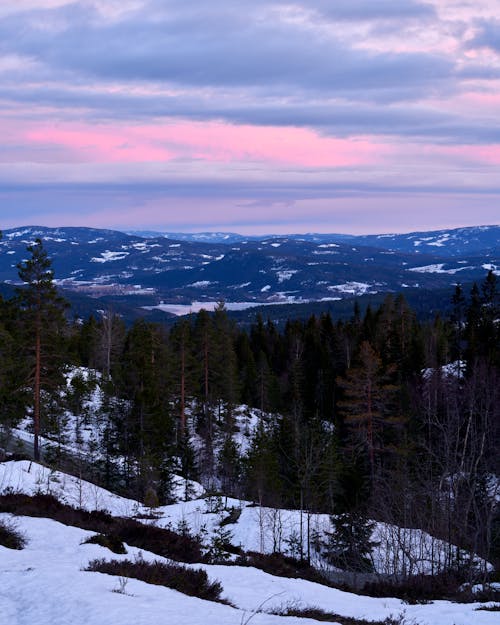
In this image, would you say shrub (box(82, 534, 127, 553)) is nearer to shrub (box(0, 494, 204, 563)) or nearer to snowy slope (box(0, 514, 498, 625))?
snowy slope (box(0, 514, 498, 625))

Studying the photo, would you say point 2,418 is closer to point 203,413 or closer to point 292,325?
point 203,413

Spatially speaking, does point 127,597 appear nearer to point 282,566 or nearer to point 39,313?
point 282,566

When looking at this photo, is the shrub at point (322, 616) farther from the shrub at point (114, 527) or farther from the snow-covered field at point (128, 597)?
the shrub at point (114, 527)

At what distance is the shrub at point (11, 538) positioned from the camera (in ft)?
35.2

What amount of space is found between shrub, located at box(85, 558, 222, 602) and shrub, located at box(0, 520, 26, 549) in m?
2.07

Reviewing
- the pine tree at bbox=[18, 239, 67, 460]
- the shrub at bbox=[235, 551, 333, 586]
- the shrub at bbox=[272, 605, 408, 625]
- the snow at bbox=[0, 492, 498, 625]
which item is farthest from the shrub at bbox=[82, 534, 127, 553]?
the pine tree at bbox=[18, 239, 67, 460]

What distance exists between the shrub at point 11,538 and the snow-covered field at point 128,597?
0.18 meters

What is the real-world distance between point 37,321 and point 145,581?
27887 mm

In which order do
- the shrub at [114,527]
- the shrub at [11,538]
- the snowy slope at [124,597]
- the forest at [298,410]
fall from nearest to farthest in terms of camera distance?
the snowy slope at [124,597]
the shrub at [11,538]
the shrub at [114,527]
the forest at [298,410]

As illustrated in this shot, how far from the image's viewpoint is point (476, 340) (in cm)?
6050

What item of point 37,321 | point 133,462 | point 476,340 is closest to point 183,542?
point 37,321

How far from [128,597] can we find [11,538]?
4892mm

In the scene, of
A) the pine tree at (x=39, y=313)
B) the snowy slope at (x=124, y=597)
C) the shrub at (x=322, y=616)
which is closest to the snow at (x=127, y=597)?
the snowy slope at (x=124, y=597)

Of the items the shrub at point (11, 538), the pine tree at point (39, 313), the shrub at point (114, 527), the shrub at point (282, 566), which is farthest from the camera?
the pine tree at point (39, 313)
